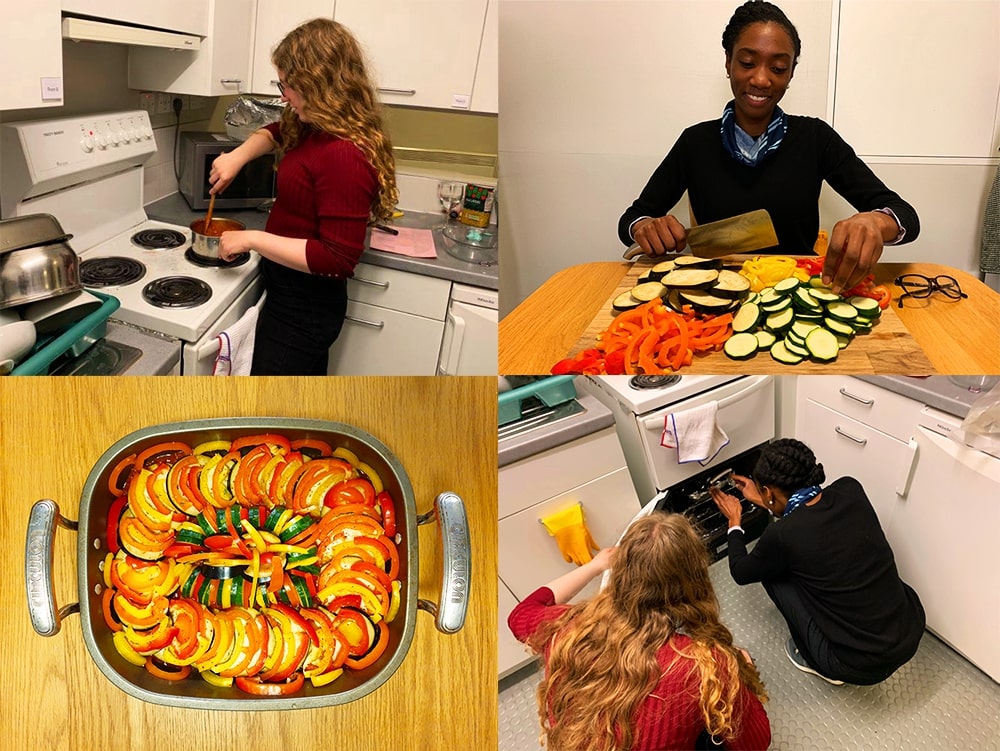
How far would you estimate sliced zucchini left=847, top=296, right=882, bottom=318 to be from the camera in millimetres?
1020

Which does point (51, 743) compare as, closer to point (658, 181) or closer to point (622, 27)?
point (658, 181)

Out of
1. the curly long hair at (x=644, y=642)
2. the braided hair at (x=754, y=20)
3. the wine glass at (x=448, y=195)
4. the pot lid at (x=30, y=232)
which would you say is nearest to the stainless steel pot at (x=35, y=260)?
the pot lid at (x=30, y=232)

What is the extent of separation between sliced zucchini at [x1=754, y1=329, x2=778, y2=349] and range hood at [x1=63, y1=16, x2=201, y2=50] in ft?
2.59

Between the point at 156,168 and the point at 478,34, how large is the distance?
1.42ft

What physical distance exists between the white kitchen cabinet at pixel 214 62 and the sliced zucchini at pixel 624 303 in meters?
0.54

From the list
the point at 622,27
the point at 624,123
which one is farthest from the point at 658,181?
the point at 622,27

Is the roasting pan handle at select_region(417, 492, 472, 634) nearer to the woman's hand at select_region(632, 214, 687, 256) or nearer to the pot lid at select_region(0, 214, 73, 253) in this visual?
the woman's hand at select_region(632, 214, 687, 256)

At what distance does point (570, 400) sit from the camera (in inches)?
39.1

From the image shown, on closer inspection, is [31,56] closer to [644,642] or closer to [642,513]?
[642,513]

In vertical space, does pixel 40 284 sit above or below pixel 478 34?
below

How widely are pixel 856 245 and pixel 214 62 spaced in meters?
0.84

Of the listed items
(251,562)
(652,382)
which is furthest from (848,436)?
(251,562)

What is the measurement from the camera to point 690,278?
102 centimetres

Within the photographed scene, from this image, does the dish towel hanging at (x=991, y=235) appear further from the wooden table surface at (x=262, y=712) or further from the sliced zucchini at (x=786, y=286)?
the wooden table surface at (x=262, y=712)
